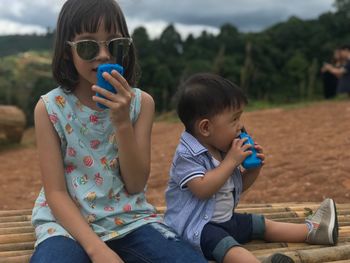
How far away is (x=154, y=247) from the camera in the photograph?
5.49 ft

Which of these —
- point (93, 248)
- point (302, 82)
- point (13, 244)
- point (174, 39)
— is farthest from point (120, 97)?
point (174, 39)

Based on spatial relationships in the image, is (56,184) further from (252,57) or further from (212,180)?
(252,57)

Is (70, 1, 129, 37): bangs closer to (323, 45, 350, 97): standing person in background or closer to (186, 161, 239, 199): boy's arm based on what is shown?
(186, 161, 239, 199): boy's arm

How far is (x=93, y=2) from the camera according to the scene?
168cm

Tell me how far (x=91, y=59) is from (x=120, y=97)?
0.19m

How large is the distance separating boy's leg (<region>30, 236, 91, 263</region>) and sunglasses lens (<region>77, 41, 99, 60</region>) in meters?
0.58

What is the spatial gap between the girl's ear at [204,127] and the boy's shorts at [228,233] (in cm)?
33

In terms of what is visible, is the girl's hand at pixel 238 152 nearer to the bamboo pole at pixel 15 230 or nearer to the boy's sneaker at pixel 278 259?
the boy's sneaker at pixel 278 259

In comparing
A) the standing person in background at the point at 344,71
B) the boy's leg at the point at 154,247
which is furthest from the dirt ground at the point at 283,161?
the boy's leg at the point at 154,247

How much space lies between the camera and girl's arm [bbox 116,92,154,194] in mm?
1643

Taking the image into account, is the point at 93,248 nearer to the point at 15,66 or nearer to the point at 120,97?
the point at 120,97

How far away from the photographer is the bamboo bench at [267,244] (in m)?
1.87

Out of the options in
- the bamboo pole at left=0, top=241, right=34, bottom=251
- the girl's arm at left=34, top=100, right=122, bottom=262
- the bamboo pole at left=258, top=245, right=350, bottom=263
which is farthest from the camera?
the bamboo pole at left=0, top=241, right=34, bottom=251

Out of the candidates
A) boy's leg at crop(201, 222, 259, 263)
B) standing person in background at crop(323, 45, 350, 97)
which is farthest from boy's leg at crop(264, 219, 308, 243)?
standing person in background at crop(323, 45, 350, 97)
